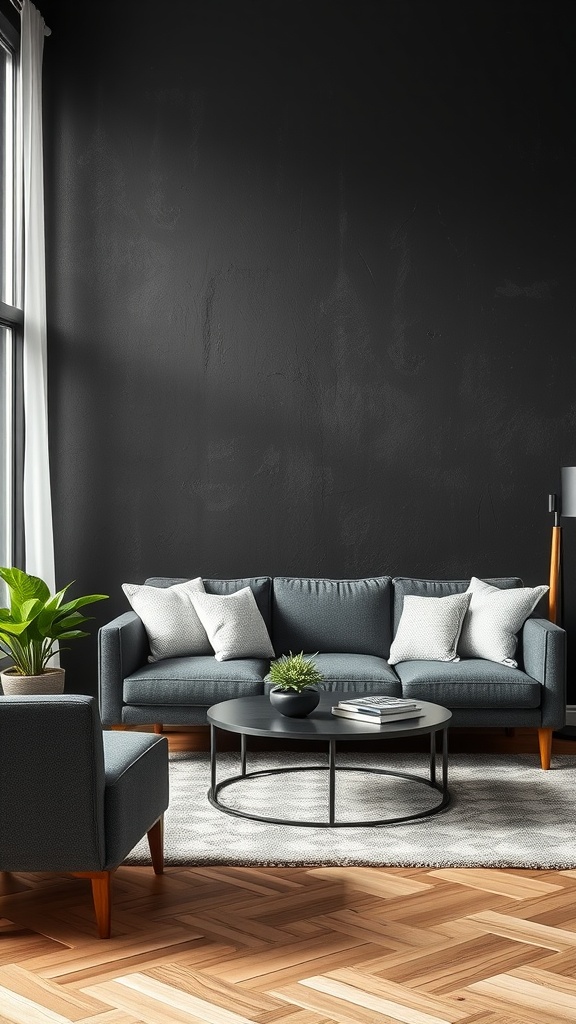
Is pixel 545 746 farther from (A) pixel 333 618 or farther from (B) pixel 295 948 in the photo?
(B) pixel 295 948

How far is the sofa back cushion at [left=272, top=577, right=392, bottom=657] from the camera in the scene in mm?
5531

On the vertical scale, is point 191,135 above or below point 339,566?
above

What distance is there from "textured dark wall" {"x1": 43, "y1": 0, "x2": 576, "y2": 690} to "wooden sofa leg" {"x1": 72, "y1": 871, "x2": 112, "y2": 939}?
307 cm

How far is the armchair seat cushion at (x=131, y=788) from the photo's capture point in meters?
2.98

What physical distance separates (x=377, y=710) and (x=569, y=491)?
1929 mm

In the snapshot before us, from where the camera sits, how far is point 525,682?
191 inches

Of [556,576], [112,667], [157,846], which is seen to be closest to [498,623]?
[556,576]

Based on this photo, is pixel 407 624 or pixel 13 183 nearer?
pixel 407 624

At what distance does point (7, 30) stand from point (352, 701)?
4.04 meters

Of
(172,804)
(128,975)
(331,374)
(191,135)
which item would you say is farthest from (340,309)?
(128,975)

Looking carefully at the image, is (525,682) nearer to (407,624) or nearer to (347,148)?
(407,624)

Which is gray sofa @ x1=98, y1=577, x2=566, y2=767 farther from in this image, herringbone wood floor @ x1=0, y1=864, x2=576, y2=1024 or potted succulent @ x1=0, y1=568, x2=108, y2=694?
herringbone wood floor @ x1=0, y1=864, x2=576, y2=1024

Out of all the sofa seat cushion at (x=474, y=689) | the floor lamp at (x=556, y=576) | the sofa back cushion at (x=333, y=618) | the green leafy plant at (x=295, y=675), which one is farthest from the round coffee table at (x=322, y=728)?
the floor lamp at (x=556, y=576)

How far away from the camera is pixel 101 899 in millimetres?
2959
